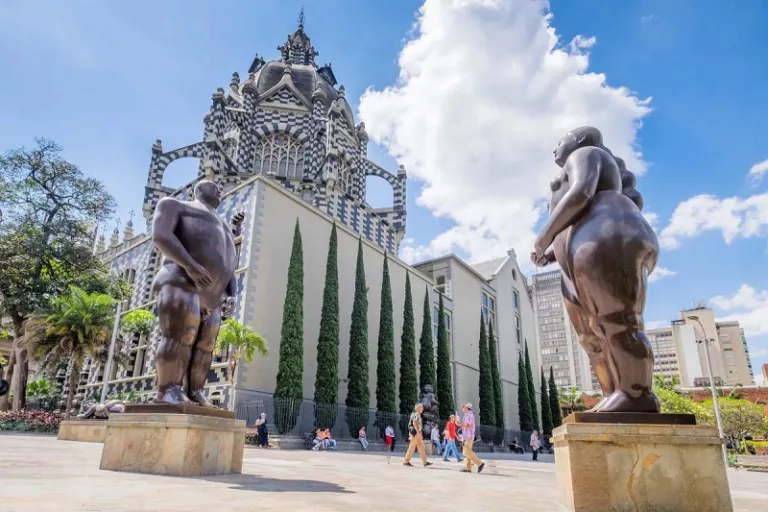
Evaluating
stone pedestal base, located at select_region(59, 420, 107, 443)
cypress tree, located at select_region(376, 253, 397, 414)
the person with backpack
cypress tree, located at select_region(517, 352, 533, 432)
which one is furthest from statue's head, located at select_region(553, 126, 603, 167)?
cypress tree, located at select_region(517, 352, 533, 432)

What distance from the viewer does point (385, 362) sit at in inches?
925

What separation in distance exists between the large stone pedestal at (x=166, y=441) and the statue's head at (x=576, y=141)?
11.1 ft

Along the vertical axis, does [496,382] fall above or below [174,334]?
above

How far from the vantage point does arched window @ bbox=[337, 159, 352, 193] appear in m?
31.2

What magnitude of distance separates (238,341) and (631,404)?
1553cm

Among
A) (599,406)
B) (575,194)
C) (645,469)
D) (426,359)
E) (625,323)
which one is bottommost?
(645,469)

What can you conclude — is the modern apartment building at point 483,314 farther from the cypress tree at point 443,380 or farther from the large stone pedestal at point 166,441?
the large stone pedestal at point 166,441

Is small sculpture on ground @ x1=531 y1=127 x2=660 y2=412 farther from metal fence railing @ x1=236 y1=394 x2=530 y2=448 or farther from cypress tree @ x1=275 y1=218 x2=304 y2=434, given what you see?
cypress tree @ x1=275 y1=218 x2=304 y2=434

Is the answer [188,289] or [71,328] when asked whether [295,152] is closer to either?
[71,328]

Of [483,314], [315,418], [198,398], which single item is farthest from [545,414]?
[198,398]

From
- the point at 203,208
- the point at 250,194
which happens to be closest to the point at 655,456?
the point at 203,208

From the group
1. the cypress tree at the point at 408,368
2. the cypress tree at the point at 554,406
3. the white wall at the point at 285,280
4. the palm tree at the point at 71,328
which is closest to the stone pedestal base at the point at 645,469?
the white wall at the point at 285,280

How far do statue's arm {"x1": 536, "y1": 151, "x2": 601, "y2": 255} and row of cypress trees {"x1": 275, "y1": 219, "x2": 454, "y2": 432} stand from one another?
16.4 meters

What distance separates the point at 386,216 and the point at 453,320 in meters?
8.18
